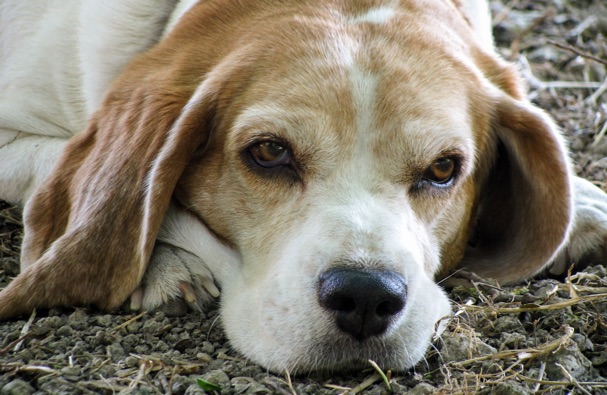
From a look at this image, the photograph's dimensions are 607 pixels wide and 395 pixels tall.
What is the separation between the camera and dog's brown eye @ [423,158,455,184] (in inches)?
127

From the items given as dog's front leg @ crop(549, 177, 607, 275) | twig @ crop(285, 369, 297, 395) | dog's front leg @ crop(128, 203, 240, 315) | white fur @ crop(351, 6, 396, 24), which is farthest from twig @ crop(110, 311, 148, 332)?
Answer: dog's front leg @ crop(549, 177, 607, 275)

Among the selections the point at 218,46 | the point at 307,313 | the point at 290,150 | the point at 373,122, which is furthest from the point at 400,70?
the point at 307,313

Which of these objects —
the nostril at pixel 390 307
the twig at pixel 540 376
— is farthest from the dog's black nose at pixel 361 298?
the twig at pixel 540 376

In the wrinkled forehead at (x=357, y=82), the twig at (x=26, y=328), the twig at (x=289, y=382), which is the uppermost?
the wrinkled forehead at (x=357, y=82)

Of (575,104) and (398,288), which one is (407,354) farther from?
(575,104)

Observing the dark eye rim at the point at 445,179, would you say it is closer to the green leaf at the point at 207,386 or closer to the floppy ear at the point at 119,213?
the floppy ear at the point at 119,213

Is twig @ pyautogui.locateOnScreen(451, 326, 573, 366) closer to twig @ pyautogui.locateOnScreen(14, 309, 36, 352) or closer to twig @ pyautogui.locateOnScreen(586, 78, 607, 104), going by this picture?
twig @ pyautogui.locateOnScreen(14, 309, 36, 352)

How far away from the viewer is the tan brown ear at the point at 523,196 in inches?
140

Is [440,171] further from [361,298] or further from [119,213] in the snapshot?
[119,213]

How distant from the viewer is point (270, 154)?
10.2 ft

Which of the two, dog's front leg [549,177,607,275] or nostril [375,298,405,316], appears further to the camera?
dog's front leg [549,177,607,275]

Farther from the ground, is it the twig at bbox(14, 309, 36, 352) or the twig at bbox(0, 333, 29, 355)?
the twig at bbox(0, 333, 29, 355)

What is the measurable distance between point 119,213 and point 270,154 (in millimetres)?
553

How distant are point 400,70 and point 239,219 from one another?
2.51ft
